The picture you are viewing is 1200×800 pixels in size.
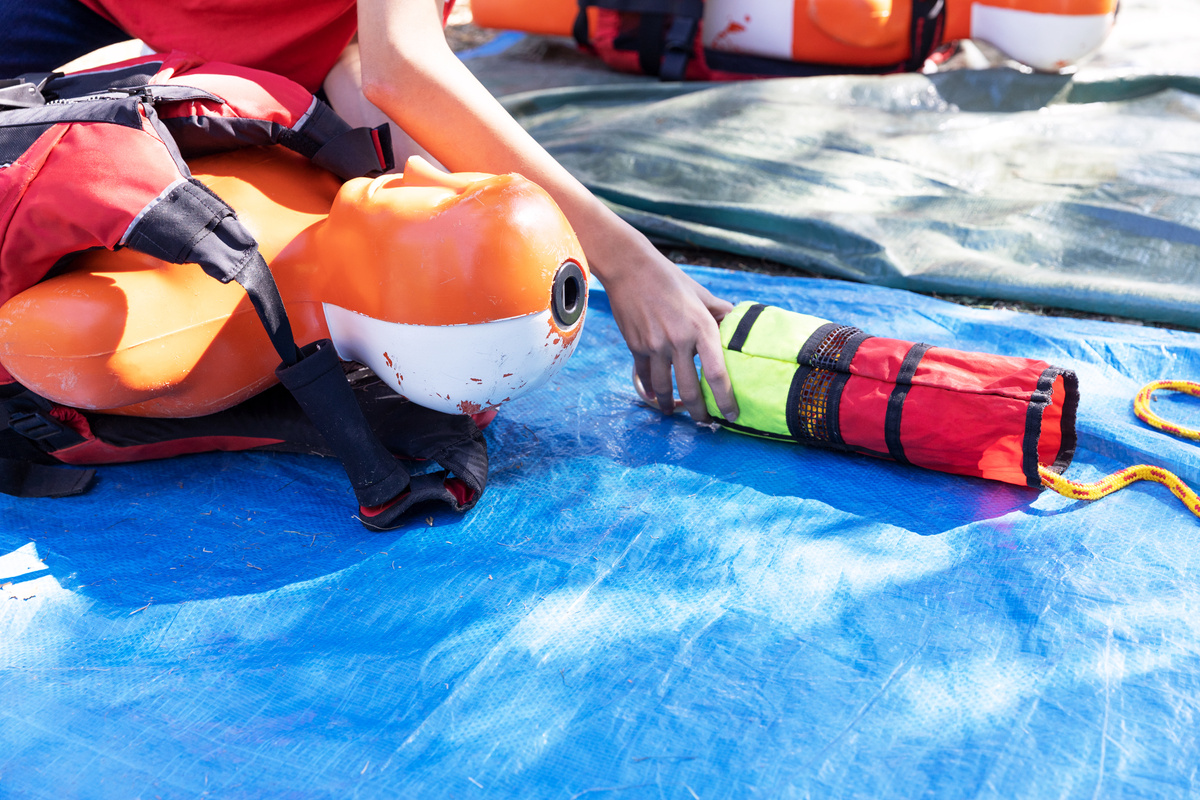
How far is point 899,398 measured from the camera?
3.51 ft

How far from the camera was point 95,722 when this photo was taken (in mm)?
833

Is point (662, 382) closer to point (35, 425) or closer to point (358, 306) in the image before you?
point (358, 306)

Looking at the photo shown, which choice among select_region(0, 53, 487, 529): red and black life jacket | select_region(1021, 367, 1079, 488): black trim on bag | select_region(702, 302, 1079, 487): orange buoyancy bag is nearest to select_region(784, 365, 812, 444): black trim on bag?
select_region(702, 302, 1079, 487): orange buoyancy bag

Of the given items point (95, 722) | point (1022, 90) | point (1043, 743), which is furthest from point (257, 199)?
point (1022, 90)

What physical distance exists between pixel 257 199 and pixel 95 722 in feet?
1.94

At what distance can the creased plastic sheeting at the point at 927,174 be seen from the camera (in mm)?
1570

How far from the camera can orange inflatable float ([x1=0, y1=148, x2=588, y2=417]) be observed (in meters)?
0.94

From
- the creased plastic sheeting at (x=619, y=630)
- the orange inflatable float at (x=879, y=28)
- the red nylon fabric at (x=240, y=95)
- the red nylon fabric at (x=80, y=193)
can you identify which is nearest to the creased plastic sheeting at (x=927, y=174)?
the orange inflatable float at (x=879, y=28)

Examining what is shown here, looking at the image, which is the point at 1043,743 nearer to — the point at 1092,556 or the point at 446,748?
the point at 1092,556

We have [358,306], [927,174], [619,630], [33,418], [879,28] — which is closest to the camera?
[619,630]

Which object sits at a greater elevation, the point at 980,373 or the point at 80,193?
the point at 80,193

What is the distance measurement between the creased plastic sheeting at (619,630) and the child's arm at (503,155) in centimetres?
15

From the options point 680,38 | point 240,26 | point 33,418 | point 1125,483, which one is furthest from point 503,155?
point 680,38

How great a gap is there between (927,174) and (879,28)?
0.61 m
